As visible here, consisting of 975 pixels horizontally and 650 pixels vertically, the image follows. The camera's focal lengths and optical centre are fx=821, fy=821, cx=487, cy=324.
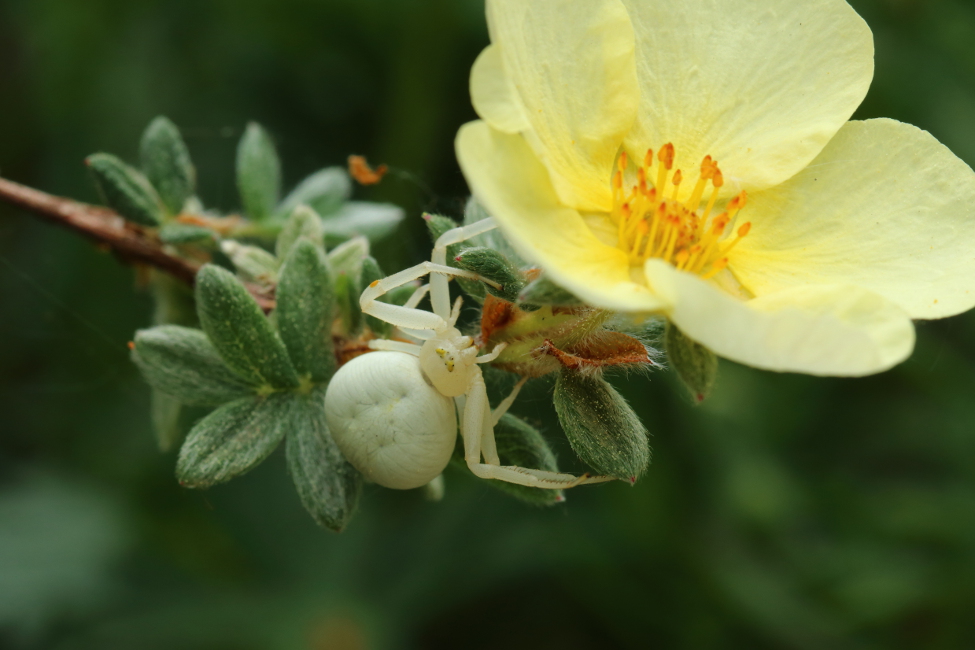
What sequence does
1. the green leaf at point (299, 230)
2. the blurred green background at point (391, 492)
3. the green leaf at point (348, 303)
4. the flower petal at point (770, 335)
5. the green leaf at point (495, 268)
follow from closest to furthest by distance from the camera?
the flower petal at point (770, 335) < the green leaf at point (495, 268) < the green leaf at point (348, 303) < the green leaf at point (299, 230) < the blurred green background at point (391, 492)

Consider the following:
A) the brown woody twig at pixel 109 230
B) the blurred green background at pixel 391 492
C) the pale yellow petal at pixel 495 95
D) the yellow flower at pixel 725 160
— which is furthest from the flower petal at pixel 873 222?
the blurred green background at pixel 391 492

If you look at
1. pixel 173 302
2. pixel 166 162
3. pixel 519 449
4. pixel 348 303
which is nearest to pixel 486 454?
pixel 519 449

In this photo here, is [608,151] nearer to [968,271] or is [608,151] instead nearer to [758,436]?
[968,271]

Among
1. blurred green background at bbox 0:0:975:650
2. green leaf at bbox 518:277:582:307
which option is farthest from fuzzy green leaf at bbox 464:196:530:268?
blurred green background at bbox 0:0:975:650

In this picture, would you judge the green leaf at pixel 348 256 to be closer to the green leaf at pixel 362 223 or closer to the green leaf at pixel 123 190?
the green leaf at pixel 362 223

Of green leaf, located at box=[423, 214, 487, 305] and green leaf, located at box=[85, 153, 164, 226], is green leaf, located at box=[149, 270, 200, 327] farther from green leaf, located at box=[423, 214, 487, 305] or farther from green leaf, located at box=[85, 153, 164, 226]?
green leaf, located at box=[423, 214, 487, 305]

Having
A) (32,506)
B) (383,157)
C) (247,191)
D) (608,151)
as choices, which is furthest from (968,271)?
(32,506)

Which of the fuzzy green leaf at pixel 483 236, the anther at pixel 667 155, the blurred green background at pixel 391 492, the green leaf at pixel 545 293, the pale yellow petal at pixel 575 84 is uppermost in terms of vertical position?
the pale yellow petal at pixel 575 84
